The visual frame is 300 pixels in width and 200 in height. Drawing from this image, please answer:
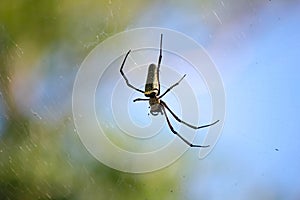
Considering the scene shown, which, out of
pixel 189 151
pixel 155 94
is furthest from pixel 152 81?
pixel 189 151

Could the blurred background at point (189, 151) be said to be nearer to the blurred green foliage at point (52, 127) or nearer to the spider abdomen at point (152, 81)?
the blurred green foliage at point (52, 127)

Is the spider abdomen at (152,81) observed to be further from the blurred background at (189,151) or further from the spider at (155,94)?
Result: the blurred background at (189,151)

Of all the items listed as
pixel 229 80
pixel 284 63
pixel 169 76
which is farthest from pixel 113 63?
pixel 284 63

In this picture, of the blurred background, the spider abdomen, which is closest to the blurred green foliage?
the blurred background

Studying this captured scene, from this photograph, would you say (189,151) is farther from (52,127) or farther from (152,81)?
(52,127)

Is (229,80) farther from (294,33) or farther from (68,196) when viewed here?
(68,196)

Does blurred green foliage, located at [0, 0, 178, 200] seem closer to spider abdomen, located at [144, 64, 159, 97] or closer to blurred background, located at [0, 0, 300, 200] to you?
blurred background, located at [0, 0, 300, 200]

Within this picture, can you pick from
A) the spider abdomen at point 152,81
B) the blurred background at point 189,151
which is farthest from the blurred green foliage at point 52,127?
the spider abdomen at point 152,81
